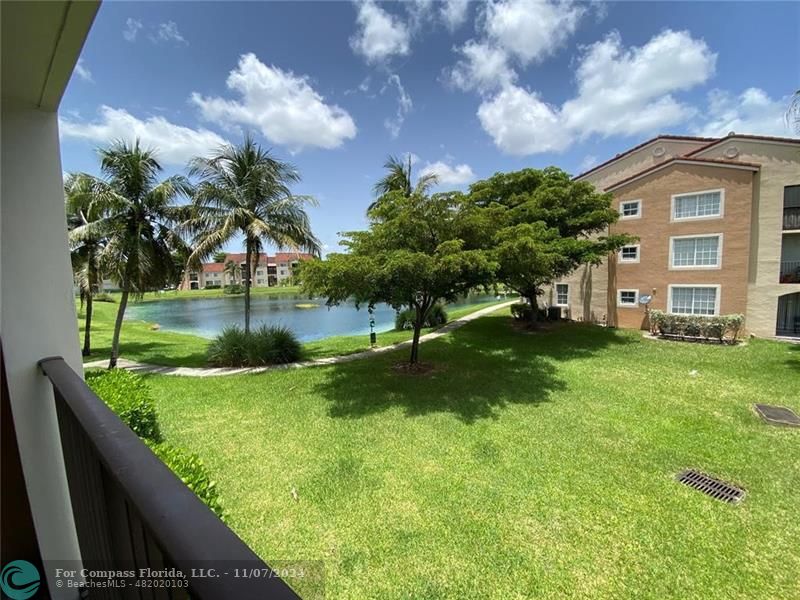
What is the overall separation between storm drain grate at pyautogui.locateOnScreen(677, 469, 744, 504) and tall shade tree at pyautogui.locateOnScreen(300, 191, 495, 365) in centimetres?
442

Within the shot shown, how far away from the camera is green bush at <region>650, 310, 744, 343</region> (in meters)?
13.5

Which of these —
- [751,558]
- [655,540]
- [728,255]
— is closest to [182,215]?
[655,540]

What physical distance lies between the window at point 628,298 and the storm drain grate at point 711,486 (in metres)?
13.4

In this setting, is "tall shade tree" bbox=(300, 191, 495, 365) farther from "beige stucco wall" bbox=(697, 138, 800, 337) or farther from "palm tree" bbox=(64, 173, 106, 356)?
"beige stucco wall" bbox=(697, 138, 800, 337)

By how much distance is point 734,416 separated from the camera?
674 cm

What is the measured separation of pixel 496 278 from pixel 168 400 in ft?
26.2

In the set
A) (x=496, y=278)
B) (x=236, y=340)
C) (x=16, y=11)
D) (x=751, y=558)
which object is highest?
(x=16, y=11)

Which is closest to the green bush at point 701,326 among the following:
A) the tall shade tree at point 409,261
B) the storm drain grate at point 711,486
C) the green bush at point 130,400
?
the tall shade tree at point 409,261

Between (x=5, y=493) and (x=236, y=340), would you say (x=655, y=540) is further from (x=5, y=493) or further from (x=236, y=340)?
(x=236, y=340)

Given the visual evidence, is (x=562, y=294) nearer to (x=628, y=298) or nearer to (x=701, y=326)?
(x=628, y=298)

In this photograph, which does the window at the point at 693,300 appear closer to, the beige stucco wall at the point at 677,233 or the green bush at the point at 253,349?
the beige stucco wall at the point at 677,233

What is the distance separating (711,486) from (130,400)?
24.2 ft

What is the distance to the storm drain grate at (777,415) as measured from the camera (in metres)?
6.38

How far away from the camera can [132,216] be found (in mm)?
10492
